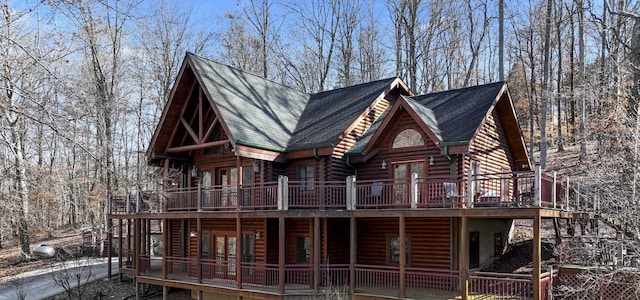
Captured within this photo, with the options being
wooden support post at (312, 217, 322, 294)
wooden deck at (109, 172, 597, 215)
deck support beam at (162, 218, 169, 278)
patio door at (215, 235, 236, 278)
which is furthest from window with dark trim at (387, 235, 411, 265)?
deck support beam at (162, 218, 169, 278)

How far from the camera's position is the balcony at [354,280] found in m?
15.1

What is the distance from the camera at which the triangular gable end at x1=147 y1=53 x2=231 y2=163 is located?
19.8m

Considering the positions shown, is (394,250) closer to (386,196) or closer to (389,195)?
(389,195)

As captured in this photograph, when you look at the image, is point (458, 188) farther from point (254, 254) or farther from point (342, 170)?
point (254, 254)

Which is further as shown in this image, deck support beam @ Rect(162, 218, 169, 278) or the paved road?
the paved road

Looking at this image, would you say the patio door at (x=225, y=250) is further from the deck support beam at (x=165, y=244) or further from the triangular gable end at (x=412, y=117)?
the triangular gable end at (x=412, y=117)

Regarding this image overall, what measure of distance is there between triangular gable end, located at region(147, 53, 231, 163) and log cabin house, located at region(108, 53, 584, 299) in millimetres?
59

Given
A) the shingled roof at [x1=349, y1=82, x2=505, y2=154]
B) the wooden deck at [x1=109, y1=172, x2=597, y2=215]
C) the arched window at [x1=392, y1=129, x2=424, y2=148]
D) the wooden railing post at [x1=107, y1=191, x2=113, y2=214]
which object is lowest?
the wooden railing post at [x1=107, y1=191, x2=113, y2=214]

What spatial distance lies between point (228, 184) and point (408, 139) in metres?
7.58

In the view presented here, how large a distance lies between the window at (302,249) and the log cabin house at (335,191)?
0.17ft

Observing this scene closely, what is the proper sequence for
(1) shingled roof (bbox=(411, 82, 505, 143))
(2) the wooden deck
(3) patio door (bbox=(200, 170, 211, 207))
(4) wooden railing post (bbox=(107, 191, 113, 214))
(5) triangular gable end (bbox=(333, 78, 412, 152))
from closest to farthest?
(2) the wooden deck < (1) shingled roof (bbox=(411, 82, 505, 143)) < (5) triangular gable end (bbox=(333, 78, 412, 152)) < (3) patio door (bbox=(200, 170, 211, 207)) < (4) wooden railing post (bbox=(107, 191, 113, 214))

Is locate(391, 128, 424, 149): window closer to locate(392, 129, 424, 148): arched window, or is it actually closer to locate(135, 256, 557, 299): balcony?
locate(392, 129, 424, 148): arched window

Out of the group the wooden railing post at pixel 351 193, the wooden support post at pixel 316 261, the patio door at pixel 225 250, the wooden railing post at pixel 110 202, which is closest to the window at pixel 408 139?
the wooden railing post at pixel 351 193

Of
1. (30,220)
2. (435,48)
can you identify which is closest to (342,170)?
(30,220)
